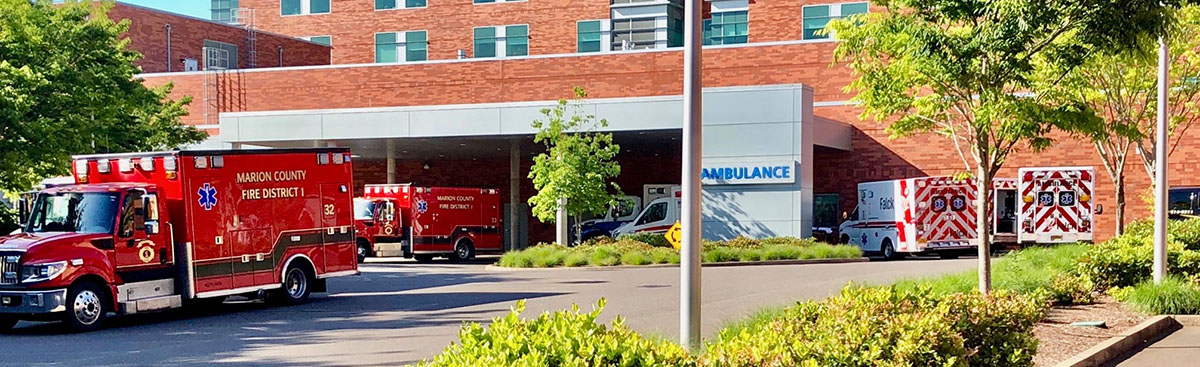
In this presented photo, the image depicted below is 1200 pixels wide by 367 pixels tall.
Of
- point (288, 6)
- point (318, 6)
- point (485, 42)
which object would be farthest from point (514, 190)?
point (288, 6)

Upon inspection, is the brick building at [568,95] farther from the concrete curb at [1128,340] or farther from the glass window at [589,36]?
the concrete curb at [1128,340]

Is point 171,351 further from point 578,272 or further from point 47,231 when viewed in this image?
point 578,272

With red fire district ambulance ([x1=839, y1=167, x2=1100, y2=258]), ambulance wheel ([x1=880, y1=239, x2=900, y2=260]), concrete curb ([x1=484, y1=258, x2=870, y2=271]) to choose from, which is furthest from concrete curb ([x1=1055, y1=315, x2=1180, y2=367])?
ambulance wheel ([x1=880, y1=239, x2=900, y2=260])

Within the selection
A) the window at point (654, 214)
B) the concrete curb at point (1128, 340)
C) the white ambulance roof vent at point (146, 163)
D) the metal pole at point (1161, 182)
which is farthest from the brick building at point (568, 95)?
the white ambulance roof vent at point (146, 163)

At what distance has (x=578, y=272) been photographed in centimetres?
2864

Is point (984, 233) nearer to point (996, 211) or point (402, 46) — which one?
point (996, 211)

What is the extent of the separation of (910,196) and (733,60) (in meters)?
11.1

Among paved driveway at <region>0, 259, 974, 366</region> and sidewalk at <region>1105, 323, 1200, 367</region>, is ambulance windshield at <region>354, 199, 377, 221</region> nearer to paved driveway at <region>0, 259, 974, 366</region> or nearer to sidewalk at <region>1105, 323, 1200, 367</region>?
paved driveway at <region>0, 259, 974, 366</region>

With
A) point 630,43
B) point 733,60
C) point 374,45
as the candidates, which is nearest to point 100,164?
point 733,60

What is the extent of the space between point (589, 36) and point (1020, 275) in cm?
3465

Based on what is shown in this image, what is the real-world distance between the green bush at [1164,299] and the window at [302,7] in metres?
45.7

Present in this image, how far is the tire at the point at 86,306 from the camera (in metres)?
16.0

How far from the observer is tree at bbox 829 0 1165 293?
39.5 ft

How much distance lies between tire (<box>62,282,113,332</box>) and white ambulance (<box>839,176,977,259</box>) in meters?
22.9
